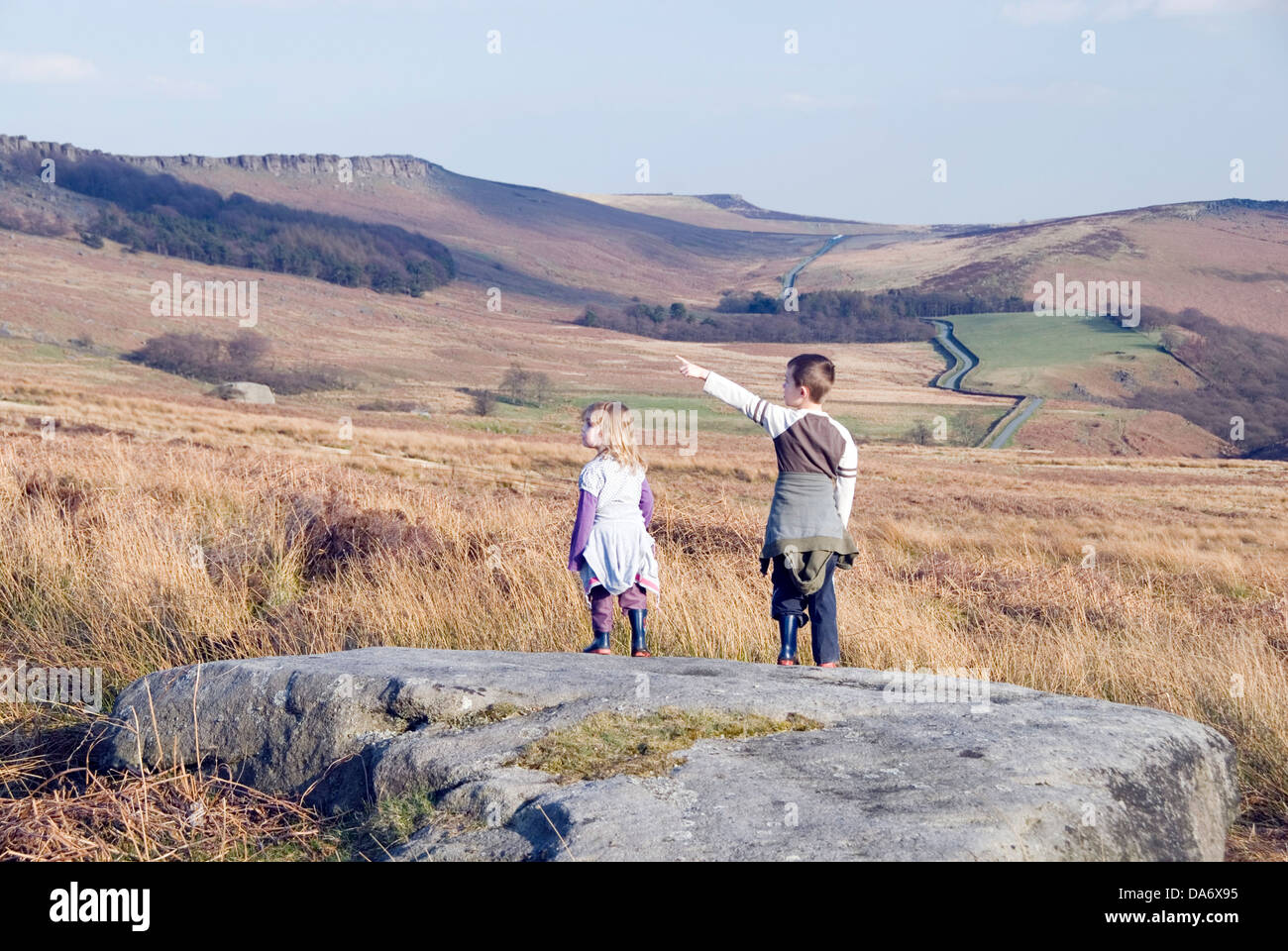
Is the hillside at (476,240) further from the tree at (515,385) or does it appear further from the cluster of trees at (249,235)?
the tree at (515,385)

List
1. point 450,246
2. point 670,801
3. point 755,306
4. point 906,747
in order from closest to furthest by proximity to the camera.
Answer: point 670,801
point 906,747
point 755,306
point 450,246

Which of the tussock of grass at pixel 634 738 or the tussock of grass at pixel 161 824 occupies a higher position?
the tussock of grass at pixel 634 738

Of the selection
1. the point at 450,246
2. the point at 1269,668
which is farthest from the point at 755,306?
the point at 1269,668

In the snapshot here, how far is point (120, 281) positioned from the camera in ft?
327

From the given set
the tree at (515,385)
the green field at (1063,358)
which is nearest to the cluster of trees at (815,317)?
the green field at (1063,358)

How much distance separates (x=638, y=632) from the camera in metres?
6.34

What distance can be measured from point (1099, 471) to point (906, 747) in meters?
51.3

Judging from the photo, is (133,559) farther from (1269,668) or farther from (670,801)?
(1269,668)

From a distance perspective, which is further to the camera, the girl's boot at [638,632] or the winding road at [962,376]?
the winding road at [962,376]

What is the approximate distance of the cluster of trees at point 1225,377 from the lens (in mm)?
94925

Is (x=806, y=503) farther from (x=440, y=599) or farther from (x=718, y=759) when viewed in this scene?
(x=440, y=599)

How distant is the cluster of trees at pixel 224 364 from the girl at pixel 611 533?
2656 inches

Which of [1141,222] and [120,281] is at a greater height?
[1141,222]

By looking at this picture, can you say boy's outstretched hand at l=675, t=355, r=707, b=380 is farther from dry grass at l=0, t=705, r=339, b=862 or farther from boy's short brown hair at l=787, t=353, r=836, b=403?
dry grass at l=0, t=705, r=339, b=862
